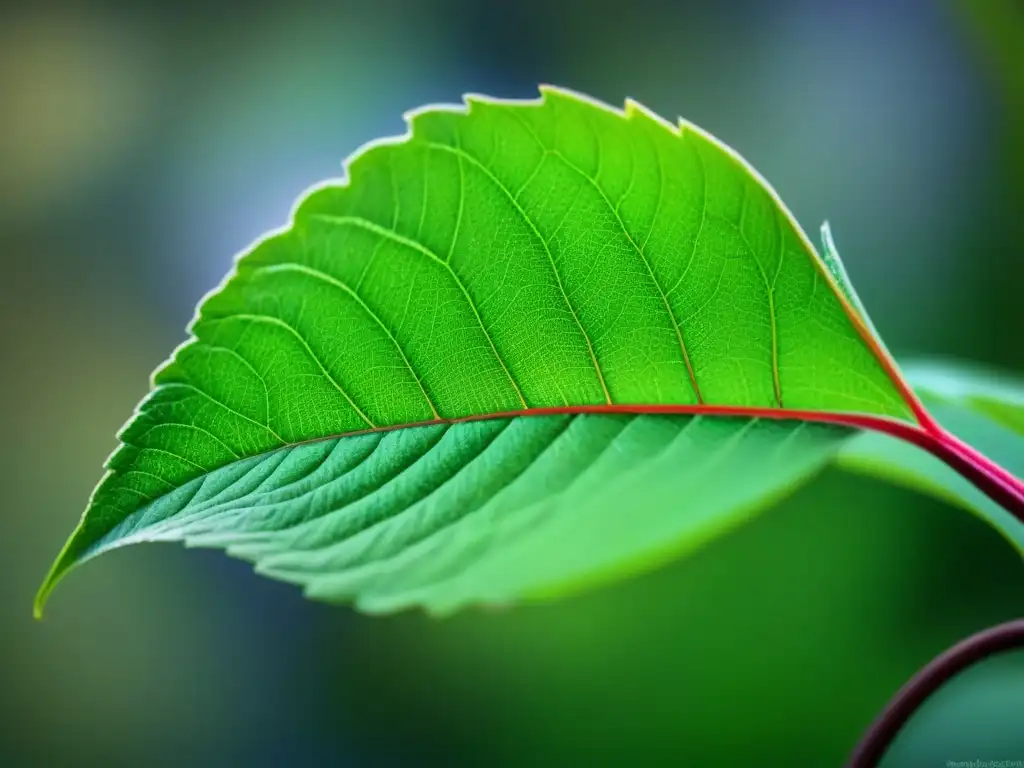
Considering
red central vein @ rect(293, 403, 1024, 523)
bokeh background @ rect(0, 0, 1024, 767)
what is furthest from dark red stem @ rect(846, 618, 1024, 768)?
bokeh background @ rect(0, 0, 1024, 767)

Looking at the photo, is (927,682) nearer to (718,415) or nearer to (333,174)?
(718,415)

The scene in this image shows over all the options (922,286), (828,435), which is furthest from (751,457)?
(922,286)

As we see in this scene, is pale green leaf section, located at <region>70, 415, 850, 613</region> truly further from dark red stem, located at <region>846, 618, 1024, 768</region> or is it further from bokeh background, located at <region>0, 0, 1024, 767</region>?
bokeh background, located at <region>0, 0, 1024, 767</region>

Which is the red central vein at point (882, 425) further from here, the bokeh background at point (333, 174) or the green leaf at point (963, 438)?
the bokeh background at point (333, 174)

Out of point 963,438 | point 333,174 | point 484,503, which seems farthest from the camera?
point 333,174

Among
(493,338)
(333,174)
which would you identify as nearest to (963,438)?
(493,338)
